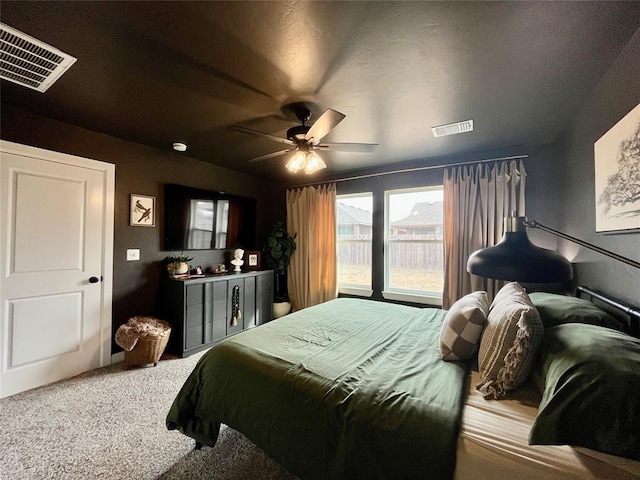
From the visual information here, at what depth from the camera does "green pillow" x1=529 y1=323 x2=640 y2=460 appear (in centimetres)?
78

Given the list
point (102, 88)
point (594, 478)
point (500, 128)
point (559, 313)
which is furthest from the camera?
point (500, 128)

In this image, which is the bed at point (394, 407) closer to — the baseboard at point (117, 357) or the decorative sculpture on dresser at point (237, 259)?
the baseboard at point (117, 357)

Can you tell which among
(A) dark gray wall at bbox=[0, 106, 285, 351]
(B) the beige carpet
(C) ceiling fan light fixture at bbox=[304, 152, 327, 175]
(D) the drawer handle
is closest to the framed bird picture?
(A) dark gray wall at bbox=[0, 106, 285, 351]

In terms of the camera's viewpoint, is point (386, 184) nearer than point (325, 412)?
No

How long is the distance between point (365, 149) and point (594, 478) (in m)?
2.17

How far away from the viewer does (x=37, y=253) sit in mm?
2350

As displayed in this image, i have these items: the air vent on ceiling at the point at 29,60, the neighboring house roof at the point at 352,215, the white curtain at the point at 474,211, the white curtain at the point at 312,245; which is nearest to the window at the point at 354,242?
the neighboring house roof at the point at 352,215

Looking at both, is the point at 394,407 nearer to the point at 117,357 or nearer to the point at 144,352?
the point at 144,352

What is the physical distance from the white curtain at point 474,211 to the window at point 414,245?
0.21 m

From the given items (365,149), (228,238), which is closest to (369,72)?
(365,149)

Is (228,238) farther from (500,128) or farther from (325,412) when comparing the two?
(500,128)

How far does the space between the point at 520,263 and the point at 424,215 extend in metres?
2.73

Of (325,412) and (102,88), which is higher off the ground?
(102,88)

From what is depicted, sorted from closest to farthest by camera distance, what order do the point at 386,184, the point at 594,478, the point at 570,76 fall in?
the point at 594,478
the point at 570,76
the point at 386,184
